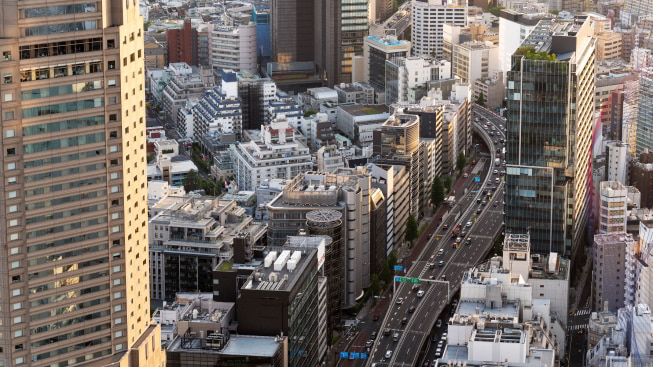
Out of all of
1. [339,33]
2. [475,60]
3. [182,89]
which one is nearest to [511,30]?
[475,60]

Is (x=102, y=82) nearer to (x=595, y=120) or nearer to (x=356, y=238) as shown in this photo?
(x=356, y=238)

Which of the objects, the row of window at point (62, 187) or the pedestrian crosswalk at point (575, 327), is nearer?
the row of window at point (62, 187)

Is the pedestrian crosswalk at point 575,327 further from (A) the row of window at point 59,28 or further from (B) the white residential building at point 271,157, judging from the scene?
(A) the row of window at point 59,28

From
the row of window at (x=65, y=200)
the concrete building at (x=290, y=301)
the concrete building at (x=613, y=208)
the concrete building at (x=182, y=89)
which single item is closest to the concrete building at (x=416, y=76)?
the concrete building at (x=182, y=89)

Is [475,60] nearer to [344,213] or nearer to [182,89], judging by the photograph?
[182,89]

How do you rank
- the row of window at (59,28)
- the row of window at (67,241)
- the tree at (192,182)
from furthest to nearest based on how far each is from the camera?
the tree at (192,182) → the row of window at (67,241) → the row of window at (59,28)

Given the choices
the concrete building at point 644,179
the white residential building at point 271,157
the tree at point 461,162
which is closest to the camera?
the concrete building at point 644,179
